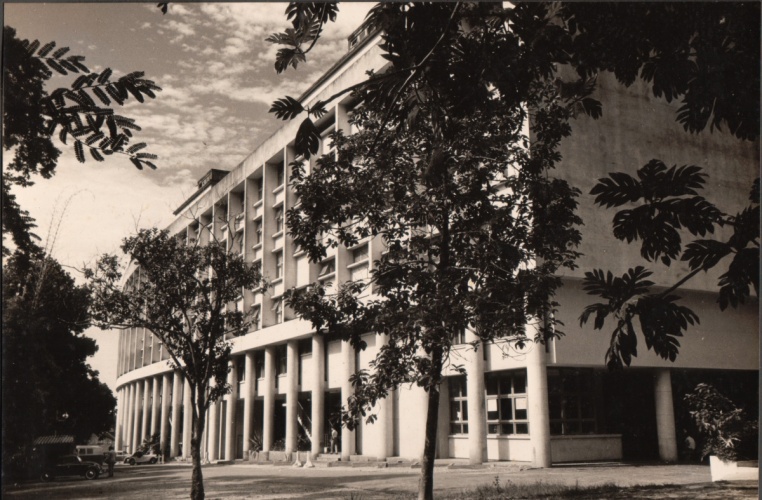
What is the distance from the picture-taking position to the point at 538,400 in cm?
2075

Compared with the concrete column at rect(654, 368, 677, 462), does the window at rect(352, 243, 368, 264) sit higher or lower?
higher

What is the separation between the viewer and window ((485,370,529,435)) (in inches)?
885

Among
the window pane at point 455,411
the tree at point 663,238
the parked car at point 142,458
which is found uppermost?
the tree at point 663,238

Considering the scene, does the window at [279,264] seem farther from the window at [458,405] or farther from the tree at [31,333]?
the tree at [31,333]

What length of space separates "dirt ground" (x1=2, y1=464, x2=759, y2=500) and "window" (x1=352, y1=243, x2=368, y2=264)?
815cm

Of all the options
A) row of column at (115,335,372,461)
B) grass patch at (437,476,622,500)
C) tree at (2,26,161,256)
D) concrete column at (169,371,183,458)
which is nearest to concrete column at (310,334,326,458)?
row of column at (115,335,372,461)

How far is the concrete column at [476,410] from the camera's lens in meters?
22.3

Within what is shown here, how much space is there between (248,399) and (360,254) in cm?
1084

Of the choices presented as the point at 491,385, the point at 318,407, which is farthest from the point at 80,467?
the point at 491,385

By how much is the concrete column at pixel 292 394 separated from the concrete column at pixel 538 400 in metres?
13.4

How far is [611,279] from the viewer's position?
4.16 metres

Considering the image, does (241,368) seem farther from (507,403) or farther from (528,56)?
(528,56)

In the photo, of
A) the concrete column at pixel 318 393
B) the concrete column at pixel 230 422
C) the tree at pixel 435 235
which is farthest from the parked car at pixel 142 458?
the tree at pixel 435 235

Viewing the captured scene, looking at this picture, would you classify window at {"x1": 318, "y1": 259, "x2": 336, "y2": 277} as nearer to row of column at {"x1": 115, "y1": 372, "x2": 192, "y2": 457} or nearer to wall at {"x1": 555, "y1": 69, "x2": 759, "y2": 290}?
row of column at {"x1": 115, "y1": 372, "x2": 192, "y2": 457}
